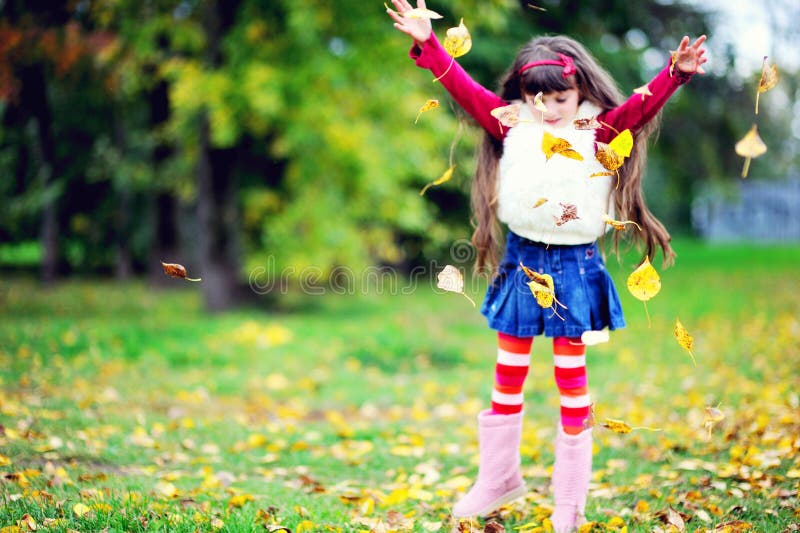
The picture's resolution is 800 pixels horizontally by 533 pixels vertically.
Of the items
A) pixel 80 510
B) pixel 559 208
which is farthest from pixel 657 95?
pixel 80 510

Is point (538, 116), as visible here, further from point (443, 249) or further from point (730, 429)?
point (443, 249)

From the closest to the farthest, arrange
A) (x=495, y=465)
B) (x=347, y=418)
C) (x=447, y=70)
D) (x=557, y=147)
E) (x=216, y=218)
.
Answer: (x=557, y=147), (x=447, y=70), (x=495, y=465), (x=347, y=418), (x=216, y=218)

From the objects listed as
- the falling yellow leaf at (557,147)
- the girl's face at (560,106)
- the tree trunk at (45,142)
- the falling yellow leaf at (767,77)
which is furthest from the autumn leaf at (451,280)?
the tree trunk at (45,142)

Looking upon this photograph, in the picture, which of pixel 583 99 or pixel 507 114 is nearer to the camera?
pixel 507 114

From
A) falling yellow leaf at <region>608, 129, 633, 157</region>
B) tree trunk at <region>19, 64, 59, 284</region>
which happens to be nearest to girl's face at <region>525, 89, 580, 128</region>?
falling yellow leaf at <region>608, 129, 633, 157</region>

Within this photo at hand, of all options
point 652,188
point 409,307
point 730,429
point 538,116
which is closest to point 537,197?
point 538,116

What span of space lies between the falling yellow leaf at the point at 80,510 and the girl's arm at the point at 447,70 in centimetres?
192

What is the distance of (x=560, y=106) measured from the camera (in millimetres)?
2510

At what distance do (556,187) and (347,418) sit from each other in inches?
107

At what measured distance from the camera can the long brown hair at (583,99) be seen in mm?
2518

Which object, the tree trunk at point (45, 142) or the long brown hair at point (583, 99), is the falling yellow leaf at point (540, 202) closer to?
the long brown hair at point (583, 99)

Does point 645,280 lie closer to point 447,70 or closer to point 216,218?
point 447,70

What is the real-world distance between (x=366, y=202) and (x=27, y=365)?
14.2 feet

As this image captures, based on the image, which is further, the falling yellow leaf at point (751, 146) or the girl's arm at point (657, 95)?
the falling yellow leaf at point (751, 146)
